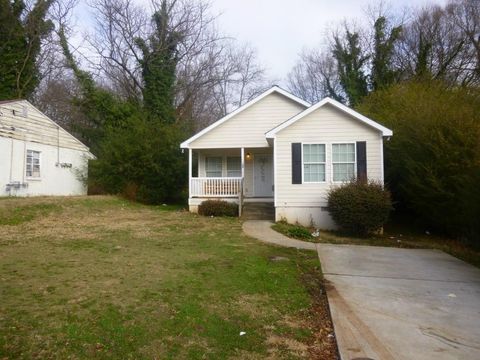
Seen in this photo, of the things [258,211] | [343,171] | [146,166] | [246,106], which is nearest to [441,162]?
[343,171]

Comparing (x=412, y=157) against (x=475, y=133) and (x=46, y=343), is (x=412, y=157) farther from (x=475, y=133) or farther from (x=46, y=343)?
(x=46, y=343)

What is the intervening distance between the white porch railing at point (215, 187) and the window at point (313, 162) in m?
3.43

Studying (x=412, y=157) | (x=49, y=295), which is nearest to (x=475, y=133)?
(x=412, y=157)

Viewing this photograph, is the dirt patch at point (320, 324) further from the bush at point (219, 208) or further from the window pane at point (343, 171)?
the bush at point (219, 208)

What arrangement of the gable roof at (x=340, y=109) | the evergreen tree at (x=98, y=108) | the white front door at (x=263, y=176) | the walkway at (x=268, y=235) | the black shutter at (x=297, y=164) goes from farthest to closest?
the evergreen tree at (x=98, y=108) < the white front door at (x=263, y=176) < the black shutter at (x=297, y=164) < the gable roof at (x=340, y=109) < the walkway at (x=268, y=235)

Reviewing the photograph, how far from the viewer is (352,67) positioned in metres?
31.7

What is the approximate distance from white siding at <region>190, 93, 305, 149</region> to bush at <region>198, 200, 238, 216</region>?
2.93m

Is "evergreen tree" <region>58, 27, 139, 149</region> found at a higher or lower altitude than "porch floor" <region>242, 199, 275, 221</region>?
higher

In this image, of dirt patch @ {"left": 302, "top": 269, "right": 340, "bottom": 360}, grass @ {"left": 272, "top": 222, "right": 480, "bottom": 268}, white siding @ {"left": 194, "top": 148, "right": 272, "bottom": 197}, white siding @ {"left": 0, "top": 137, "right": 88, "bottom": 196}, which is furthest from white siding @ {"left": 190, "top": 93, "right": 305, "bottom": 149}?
dirt patch @ {"left": 302, "top": 269, "right": 340, "bottom": 360}

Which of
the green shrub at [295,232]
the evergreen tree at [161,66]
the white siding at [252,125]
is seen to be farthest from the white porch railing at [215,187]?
the evergreen tree at [161,66]

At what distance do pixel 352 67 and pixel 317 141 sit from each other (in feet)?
64.9

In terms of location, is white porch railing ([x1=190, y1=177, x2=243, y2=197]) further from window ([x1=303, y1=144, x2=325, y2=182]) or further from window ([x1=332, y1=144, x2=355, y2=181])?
window ([x1=332, y1=144, x2=355, y2=181])

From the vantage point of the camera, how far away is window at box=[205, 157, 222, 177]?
1975 centimetres

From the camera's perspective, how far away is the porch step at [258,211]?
15.9 meters
